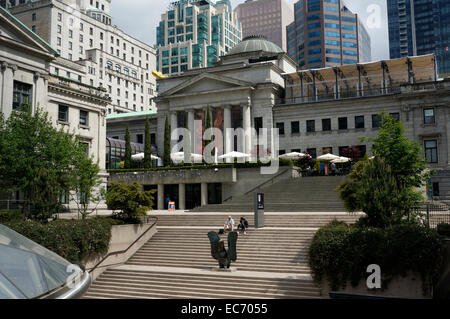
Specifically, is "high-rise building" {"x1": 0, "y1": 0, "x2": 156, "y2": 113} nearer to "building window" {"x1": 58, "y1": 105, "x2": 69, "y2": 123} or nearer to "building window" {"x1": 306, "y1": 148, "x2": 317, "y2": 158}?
"building window" {"x1": 58, "y1": 105, "x2": 69, "y2": 123}

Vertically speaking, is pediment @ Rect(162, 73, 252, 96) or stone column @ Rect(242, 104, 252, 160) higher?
pediment @ Rect(162, 73, 252, 96)

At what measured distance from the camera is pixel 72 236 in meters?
21.5

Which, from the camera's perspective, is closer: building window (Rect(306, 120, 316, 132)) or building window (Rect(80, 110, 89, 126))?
building window (Rect(80, 110, 89, 126))

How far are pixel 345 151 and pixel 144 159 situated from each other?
1006 inches

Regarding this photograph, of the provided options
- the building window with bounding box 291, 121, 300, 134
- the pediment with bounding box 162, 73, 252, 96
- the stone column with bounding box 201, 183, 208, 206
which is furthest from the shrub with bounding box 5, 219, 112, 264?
the building window with bounding box 291, 121, 300, 134

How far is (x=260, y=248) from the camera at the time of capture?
2314cm

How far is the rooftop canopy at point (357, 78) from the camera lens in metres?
59.3

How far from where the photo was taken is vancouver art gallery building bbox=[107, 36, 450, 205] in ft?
183

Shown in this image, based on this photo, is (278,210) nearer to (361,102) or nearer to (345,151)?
(345,151)

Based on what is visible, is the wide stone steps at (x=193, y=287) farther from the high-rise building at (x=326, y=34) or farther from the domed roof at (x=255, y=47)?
the high-rise building at (x=326, y=34)

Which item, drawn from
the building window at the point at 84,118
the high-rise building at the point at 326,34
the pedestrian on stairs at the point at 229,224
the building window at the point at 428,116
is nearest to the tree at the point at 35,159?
the pedestrian on stairs at the point at 229,224

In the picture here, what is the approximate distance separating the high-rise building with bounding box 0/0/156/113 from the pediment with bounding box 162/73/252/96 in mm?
29194

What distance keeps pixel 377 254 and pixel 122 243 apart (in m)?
15.3

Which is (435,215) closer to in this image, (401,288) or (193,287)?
(401,288)
